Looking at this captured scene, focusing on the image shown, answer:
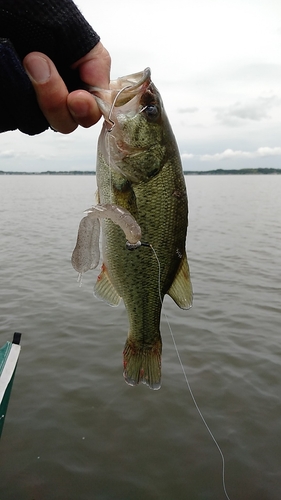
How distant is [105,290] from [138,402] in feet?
11.9

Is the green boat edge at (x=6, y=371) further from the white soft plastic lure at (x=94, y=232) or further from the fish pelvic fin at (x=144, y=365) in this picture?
the white soft plastic lure at (x=94, y=232)

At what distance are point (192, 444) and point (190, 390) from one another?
1.01 meters

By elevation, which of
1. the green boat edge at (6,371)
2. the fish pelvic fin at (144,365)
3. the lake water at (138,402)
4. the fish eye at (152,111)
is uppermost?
the fish eye at (152,111)

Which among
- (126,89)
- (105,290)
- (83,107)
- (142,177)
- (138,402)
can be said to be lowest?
(138,402)

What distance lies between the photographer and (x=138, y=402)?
588 centimetres

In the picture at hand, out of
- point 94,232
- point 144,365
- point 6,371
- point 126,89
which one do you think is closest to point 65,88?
point 126,89

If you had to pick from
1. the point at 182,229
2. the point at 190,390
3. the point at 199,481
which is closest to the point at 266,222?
the point at 190,390

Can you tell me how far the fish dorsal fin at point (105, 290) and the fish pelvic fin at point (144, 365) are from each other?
0.38m

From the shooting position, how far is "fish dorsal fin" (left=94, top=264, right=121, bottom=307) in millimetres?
2789

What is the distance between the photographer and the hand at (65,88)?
1772 millimetres

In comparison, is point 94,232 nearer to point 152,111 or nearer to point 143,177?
point 143,177

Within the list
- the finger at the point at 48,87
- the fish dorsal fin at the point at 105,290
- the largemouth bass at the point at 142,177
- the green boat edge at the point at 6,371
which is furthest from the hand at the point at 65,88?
the green boat edge at the point at 6,371

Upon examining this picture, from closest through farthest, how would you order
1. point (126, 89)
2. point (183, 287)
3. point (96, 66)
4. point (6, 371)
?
point (96, 66)
point (126, 89)
point (183, 287)
point (6, 371)

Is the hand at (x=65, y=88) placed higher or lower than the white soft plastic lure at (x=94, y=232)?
higher
